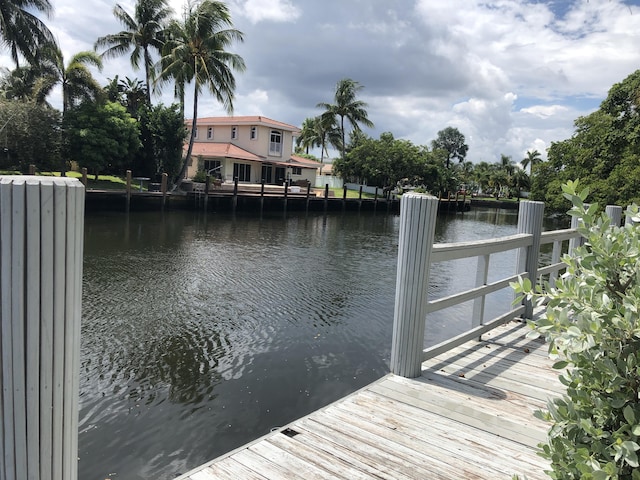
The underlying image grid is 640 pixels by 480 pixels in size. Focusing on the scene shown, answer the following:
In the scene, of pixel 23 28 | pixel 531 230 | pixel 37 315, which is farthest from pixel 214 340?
pixel 23 28

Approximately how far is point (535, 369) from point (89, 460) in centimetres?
437

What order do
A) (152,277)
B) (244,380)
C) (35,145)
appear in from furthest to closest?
1. (35,145)
2. (152,277)
3. (244,380)

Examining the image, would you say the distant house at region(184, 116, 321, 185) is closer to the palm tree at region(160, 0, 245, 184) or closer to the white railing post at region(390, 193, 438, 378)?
the palm tree at region(160, 0, 245, 184)

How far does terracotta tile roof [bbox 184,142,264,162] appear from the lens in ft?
127

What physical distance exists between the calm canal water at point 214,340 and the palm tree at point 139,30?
2237 centimetres

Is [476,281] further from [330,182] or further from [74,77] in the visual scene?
[330,182]

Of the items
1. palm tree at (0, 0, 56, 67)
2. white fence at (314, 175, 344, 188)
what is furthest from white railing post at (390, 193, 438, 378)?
white fence at (314, 175, 344, 188)

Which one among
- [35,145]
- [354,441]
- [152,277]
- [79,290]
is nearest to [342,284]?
[152,277]

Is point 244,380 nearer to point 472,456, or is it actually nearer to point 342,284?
point 472,456

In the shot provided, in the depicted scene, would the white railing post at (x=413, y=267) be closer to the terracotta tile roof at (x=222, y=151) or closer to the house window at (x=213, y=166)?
the terracotta tile roof at (x=222, y=151)

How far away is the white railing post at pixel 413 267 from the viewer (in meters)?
3.72

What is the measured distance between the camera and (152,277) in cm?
1198

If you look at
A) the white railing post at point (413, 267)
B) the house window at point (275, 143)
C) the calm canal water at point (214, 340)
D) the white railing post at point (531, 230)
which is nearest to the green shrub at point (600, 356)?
the white railing post at point (413, 267)

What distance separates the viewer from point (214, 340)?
7805mm
